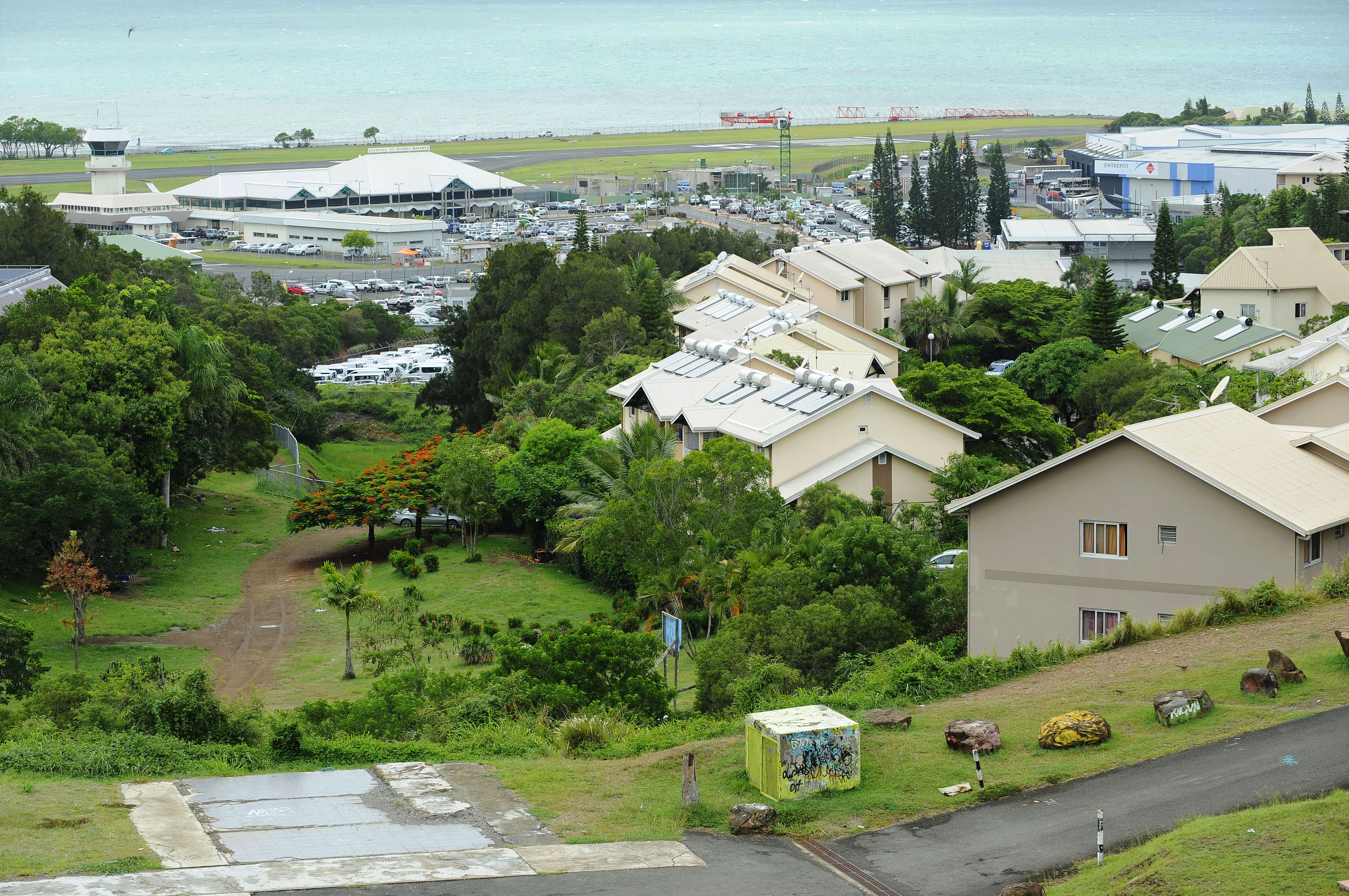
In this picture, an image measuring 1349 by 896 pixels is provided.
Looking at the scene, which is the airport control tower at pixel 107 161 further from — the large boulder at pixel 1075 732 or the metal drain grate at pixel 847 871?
the metal drain grate at pixel 847 871

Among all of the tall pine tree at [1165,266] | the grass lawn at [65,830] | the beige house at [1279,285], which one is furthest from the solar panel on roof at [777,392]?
the tall pine tree at [1165,266]

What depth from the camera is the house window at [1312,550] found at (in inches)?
1002

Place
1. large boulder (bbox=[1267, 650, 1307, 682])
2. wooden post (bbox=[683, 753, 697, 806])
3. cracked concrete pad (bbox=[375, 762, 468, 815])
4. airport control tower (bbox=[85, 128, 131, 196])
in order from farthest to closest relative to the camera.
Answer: airport control tower (bbox=[85, 128, 131, 196])
large boulder (bbox=[1267, 650, 1307, 682])
cracked concrete pad (bbox=[375, 762, 468, 815])
wooden post (bbox=[683, 753, 697, 806])

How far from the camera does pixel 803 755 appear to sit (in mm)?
17812

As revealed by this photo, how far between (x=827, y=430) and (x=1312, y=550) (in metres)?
20.6

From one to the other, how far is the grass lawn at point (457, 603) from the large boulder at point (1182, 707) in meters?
16.0

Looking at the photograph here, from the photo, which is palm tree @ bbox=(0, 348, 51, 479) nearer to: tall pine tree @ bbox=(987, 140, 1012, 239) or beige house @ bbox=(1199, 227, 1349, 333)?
beige house @ bbox=(1199, 227, 1349, 333)

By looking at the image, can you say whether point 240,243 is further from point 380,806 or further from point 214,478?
point 380,806

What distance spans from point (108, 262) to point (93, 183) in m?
92.9

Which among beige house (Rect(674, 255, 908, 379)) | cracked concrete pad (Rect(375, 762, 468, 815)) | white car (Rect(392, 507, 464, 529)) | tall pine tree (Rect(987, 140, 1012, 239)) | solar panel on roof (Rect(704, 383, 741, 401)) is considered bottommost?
white car (Rect(392, 507, 464, 529))

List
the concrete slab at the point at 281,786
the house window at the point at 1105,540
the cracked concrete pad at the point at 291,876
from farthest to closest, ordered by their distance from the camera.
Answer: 1. the house window at the point at 1105,540
2. the concrete slab at the point at 281,786
3. the cracked concrete pad at the point at 291,876

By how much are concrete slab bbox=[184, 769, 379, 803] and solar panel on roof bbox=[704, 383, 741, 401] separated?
30.7 m

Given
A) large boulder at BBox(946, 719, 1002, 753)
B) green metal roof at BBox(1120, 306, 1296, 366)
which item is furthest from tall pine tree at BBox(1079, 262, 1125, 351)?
large boulder at BBox(946, 719, 1002, 753)

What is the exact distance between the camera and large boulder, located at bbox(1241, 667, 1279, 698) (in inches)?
773
